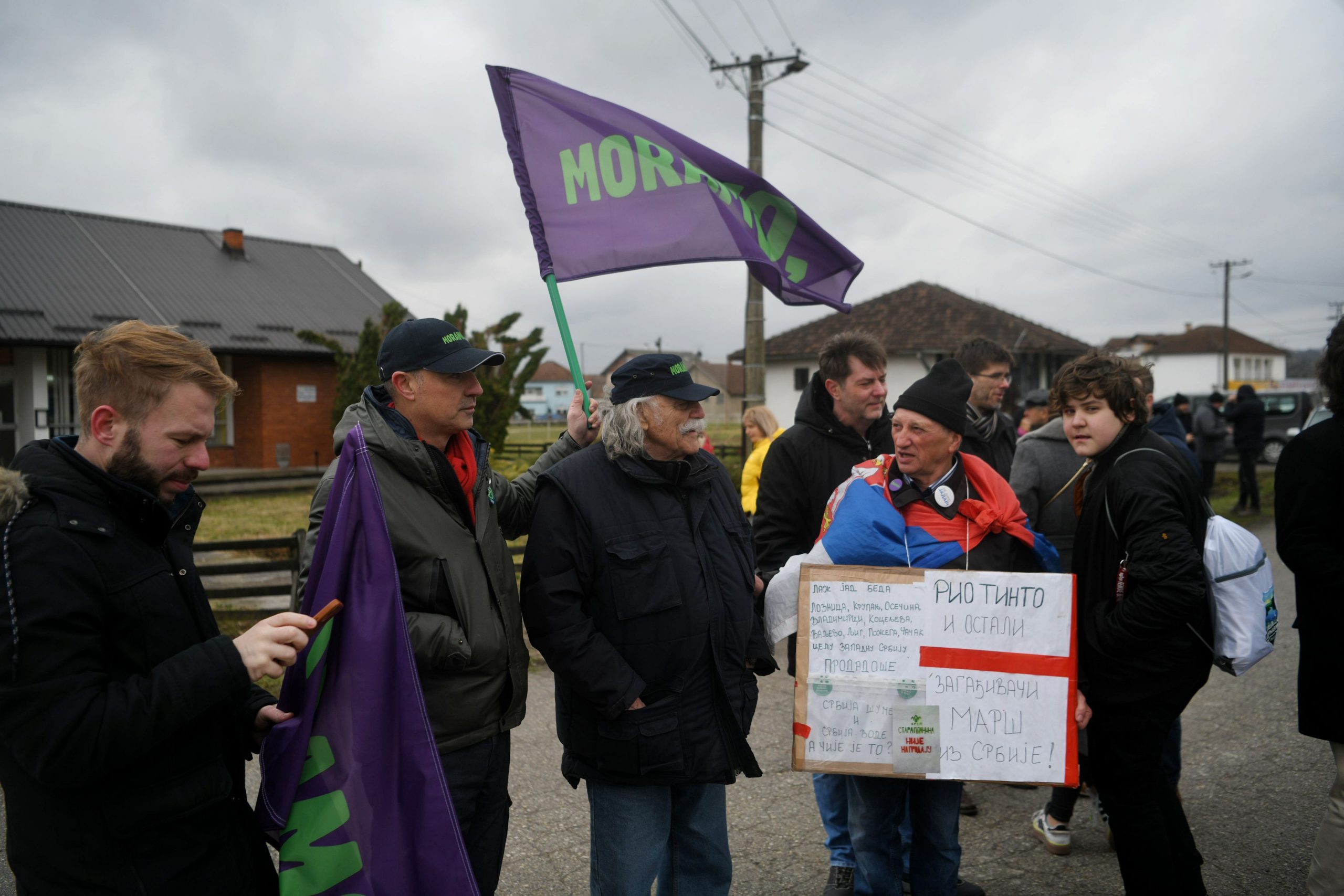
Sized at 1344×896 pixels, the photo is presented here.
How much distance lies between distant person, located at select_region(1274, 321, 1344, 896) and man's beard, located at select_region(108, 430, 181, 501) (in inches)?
126

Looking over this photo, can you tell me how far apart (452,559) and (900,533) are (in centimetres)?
152

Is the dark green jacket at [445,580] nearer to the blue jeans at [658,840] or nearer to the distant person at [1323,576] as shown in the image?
the blue jeans at [658,840]

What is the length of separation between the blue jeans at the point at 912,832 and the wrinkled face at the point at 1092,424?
132 centimetres

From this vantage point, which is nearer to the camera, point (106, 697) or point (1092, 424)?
point (106, 697)

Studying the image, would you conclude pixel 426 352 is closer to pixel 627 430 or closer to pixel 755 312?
pixel 627 430

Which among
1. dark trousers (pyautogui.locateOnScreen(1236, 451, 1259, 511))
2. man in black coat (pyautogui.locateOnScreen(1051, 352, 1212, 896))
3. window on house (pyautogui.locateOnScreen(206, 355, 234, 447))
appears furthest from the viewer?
window on house (pyautogui.locateOnScreen(206, 355, 234, 447))

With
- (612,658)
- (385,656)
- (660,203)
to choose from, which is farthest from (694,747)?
(660,203)

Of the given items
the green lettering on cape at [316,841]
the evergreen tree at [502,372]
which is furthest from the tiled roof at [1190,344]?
the green lettering on cape at [316,841]

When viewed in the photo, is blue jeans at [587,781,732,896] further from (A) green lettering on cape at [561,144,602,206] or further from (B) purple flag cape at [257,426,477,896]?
(A) green lettering on cape at [561,144,602,206]

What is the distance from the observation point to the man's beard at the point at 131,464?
6.01 feet

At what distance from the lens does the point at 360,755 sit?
2086mm

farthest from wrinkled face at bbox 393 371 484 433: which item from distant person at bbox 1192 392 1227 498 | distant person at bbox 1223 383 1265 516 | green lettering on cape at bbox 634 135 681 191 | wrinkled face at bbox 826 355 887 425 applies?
distant person at bbox 1223 383 1265 516

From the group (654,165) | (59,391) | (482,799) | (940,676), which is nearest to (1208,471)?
(940,676)

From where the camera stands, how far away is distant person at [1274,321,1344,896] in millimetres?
2738
